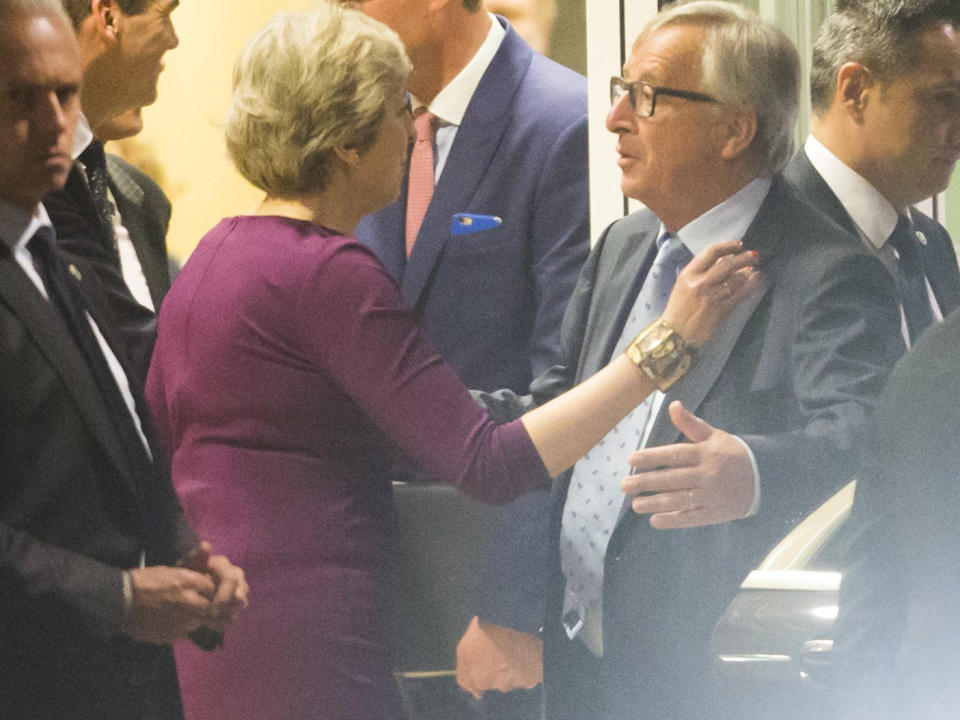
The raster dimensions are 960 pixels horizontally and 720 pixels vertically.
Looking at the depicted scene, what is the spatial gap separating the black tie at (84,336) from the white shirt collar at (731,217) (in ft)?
2.84

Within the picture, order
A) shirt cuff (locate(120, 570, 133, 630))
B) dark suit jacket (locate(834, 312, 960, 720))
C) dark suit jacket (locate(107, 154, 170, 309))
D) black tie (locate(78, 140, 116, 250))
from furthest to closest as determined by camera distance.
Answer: dark suit jacket (locate(107, 154, 170, 309)) → black tie (locate(78, 140, 116, 250)) → shirt cuff (locate(120, 570, 133, 630)) → dark suit jacket (locate(834, 312, 960, 720))

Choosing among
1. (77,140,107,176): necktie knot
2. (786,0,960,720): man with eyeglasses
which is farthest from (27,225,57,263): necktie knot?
(786,0,960,720): man with eyeglasses

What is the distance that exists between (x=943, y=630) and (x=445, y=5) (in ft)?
3.98

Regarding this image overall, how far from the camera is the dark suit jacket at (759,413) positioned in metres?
1.81

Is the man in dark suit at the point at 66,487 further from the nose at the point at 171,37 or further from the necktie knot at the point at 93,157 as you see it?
the nose at the point at 171,37

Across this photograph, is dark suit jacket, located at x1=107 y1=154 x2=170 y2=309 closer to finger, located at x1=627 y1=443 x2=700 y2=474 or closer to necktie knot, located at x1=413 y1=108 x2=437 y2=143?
necktie knot, located at x1=413 y1=108 x2=437 y2=143

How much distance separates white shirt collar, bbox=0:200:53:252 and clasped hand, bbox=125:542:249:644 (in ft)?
1.33

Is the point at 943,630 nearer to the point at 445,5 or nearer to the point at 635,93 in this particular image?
the point at 635,93

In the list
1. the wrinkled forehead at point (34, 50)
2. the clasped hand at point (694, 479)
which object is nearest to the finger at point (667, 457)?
the clasped hand at point (694, 479)

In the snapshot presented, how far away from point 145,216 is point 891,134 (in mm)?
1193

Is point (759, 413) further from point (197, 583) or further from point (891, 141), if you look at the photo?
point (197, 583)

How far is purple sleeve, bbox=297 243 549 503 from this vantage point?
160cm

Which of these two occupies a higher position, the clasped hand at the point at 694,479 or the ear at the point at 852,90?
the ear at the point at 852,90

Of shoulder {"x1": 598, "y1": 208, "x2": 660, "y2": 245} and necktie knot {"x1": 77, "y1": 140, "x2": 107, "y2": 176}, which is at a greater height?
necktie knot {"x1": 77, "y1": 140, "x2": 107, "y2": 176}
